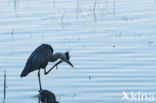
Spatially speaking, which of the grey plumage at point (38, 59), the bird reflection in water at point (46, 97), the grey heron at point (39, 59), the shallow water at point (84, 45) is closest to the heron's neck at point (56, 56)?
the grey heron at point (39, 59)

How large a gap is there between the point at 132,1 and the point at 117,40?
16.7ft

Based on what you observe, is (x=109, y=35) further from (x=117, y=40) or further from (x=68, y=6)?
(x=68, y=6)

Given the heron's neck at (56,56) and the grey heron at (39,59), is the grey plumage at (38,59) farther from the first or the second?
the heron's neck at (56,56)

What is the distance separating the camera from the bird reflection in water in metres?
9.52

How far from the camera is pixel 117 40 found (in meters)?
13.3

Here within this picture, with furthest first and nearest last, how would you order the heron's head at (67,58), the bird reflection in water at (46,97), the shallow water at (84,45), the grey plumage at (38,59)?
the heron's head at (67,58) → the grey plumage at (38,59) → the shallow water at (84,45) → the bird reflection in water at (46,97)

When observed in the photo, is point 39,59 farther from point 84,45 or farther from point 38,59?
point 84,45

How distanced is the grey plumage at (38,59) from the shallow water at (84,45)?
0.26 m

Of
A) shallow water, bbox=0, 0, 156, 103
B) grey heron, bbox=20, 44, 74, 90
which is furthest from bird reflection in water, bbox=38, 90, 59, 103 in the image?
grey heron, bbox=20, 44, 74, 90

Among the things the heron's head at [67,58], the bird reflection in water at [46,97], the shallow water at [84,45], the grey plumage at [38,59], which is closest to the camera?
the bird reflection in water at [46,97]

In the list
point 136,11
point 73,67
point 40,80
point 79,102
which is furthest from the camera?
point 136,11

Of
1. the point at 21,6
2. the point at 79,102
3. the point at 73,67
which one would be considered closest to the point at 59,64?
the point at 73,67

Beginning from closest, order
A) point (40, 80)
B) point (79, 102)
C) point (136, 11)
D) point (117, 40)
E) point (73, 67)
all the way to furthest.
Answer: point (79, 102) < point (40, 80) < point (73, 67) < point (117, 40) < point (136, 11)

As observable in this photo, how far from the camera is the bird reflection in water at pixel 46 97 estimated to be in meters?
9.52
